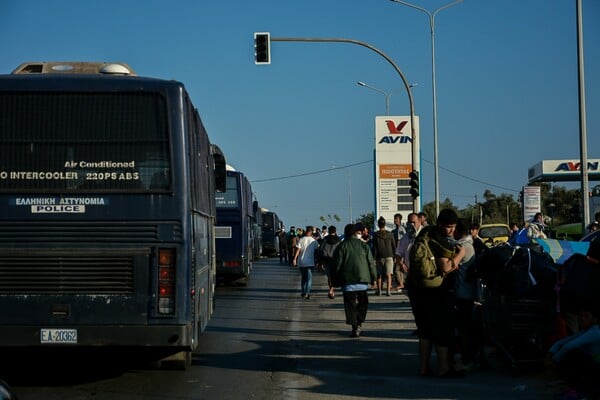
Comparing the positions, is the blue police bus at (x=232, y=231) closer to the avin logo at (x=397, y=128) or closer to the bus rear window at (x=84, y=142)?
the avin logo at (x=397, y=128)

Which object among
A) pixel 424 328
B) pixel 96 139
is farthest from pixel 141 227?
pixel 424 328

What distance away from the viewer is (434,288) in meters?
10.5

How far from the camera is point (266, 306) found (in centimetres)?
2144

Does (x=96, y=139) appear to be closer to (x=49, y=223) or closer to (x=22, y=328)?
(x=49, y=223)

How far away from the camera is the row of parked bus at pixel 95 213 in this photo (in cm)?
929

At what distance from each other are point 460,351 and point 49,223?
510 cm

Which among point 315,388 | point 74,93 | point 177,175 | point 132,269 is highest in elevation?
point 74,93

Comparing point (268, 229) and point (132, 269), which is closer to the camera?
point (132, 269)

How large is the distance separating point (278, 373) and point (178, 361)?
118 centimetres

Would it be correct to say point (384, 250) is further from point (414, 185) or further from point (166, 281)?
point (166, 281)

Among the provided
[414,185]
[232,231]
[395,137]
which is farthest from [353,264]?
[395,137]

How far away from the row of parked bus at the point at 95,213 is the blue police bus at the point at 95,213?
0.01 metres

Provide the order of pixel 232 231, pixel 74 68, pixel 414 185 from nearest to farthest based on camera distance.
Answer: pixel 74 68 < pixel 232 231 < pixel 414 185

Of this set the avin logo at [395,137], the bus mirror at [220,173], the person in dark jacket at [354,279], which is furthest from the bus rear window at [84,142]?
the avin logo at [395,137]
